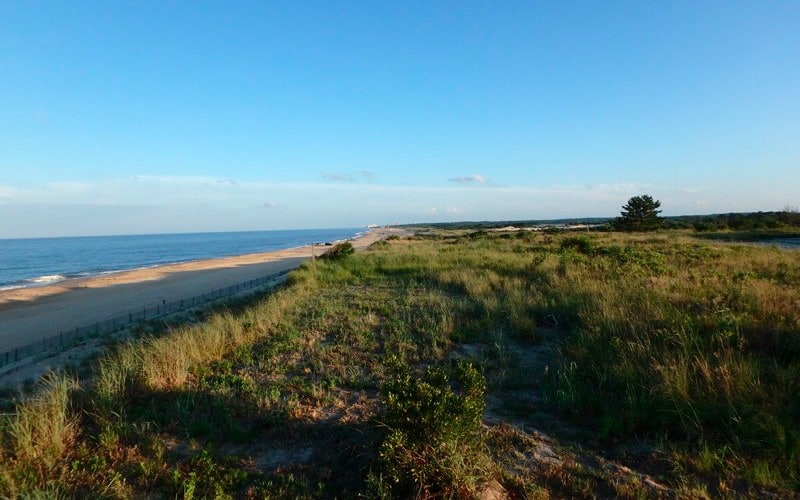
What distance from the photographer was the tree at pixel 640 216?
51094 millimetres

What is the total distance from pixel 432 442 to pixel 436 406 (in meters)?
0.29

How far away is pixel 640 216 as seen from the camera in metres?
52.3

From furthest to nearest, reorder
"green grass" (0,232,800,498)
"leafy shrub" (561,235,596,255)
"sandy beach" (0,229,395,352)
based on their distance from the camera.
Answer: "leafy shrub" (561,235,596,255) → "sandy beach" (0,229,395,352) → "green grass" (0,232,800,498)

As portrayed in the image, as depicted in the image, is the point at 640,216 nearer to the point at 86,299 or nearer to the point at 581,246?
the point at 581,246

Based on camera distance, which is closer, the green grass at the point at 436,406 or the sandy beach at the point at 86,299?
the green grass at the point at 436,406

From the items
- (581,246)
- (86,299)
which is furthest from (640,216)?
(86,299)

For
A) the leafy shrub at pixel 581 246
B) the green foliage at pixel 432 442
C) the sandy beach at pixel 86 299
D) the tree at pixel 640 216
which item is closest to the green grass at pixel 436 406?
the green foliage at pixel 432 442

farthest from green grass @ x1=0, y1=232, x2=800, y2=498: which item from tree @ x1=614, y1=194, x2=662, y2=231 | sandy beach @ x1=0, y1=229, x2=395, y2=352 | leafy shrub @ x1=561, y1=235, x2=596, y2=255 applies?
tree @ x1=614, y1=194, x2=662, y2=231

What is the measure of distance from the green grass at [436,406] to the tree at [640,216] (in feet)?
152

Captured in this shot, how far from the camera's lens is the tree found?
2012 inches

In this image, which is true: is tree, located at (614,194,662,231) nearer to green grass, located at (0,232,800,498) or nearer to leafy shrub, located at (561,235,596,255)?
leafy shrub, located at (561,235,596,255)

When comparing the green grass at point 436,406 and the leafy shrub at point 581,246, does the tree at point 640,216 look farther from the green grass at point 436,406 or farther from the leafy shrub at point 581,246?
the green grass at point 436,406

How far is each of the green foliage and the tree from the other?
53481 millimetres

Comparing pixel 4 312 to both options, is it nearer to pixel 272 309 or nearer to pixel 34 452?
pixel 272 309
